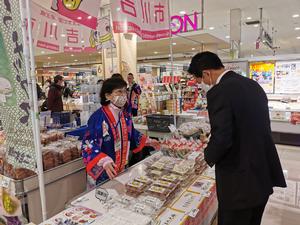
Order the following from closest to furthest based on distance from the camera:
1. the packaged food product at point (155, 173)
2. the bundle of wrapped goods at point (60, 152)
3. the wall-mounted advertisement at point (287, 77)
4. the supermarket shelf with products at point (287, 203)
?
Result: 1. the packaged food product at point (155, 173)
2. the bundle of wrapped goods at point (60, 152)
3. the supermarket shelf with products at point (287, 203)
4. the wall-mounted advertisement at point (287, 77)

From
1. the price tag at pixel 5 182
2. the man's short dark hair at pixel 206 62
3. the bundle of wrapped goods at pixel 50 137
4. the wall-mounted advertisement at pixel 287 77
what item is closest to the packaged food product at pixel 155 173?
the man's short dark hair at pixel 206 62

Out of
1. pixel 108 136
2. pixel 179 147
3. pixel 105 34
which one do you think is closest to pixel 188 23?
pixel 105 34

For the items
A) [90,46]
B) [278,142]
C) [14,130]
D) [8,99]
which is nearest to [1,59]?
[8,99]

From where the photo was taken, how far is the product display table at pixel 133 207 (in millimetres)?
1273

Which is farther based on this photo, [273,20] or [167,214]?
[273,20]

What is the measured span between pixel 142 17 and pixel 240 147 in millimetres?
2048

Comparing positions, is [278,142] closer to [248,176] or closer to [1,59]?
[248,176]

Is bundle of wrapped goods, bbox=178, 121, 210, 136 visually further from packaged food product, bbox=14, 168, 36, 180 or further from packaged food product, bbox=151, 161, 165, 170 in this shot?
packaged food product, bbox=14, 168, 36, 180

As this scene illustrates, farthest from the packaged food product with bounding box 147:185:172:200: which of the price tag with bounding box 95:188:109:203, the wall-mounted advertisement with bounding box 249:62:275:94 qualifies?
the wall-mounted advertisement with bounding box 249:62:275:94

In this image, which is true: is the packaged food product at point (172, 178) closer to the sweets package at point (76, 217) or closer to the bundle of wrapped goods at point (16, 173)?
the sweets package at point (76, 217)

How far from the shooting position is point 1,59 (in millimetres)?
1428

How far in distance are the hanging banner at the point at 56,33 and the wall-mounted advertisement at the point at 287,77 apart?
4.29 metres

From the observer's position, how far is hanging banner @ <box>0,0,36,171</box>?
1.36m

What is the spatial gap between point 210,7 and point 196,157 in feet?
21.0
